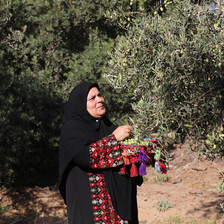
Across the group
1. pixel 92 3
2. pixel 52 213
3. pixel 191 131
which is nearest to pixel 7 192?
pixel 52 213

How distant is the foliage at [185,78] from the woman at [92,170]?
55 cm

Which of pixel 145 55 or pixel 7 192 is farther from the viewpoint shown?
pixel 7 192

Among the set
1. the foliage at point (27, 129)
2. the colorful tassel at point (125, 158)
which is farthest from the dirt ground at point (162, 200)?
the colorful tassel at point (125, 158)

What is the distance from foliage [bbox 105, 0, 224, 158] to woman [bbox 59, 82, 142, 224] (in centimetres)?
55

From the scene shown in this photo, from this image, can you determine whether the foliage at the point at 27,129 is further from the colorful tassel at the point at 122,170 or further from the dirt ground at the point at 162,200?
the colorful tassel at the point at 122,170

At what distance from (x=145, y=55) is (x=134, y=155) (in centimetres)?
123

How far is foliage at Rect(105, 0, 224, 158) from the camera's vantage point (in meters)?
3.57

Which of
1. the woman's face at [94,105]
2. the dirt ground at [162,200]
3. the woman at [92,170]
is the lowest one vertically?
the dirt ground at [162,200]

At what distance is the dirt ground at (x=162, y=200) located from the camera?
9584 millimetres

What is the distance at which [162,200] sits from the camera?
1043 centimetres

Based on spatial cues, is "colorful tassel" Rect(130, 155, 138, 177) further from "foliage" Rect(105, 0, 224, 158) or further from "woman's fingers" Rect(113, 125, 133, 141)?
"foliage" Rect(105, 0, 224, 158)

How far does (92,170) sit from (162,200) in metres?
6.71

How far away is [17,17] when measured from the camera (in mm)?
13086

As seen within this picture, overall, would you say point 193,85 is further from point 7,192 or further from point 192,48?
point 7,192
